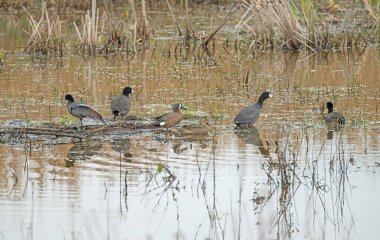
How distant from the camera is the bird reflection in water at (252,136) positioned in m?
10.6

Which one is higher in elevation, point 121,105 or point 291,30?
point 291,30

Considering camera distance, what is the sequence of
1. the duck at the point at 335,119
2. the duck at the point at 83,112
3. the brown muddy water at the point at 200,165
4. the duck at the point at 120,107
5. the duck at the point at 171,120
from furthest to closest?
the duck at the point at 120,107 → the duck at the point at 335,119 → the duck at the point at 83,112 → the duck at the point at 171,120 → the brown muddy water at the point at 200,165

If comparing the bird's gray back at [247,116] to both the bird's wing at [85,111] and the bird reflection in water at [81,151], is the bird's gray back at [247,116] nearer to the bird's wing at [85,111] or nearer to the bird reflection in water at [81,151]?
the bird's wing at [85,111]

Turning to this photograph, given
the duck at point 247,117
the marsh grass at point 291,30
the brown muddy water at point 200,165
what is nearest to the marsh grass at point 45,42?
the brown muddy water at point 200,165

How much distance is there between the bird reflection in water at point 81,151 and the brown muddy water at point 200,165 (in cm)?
2

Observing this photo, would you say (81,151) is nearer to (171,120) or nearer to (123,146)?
(123,146)

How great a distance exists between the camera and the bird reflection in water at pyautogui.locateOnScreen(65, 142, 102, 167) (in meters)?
9.84

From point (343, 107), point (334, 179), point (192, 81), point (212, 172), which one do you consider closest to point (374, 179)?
point (334, 179)

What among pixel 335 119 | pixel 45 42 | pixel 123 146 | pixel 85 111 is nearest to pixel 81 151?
pixel 123 146


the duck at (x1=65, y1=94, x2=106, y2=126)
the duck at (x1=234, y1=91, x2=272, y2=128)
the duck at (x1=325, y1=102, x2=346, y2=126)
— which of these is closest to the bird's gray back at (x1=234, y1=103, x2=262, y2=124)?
the duck at (x1=234, y1=91, x2=272, y2=128)

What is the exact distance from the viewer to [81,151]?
403 inches

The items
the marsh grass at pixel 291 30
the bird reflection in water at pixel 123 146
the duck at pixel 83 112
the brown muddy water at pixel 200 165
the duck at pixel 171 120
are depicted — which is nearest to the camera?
the brown muddy water at pixel 200 165

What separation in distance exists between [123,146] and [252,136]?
1664 millimetres

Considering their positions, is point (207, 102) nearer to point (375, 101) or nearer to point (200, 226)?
point (375, 101)
